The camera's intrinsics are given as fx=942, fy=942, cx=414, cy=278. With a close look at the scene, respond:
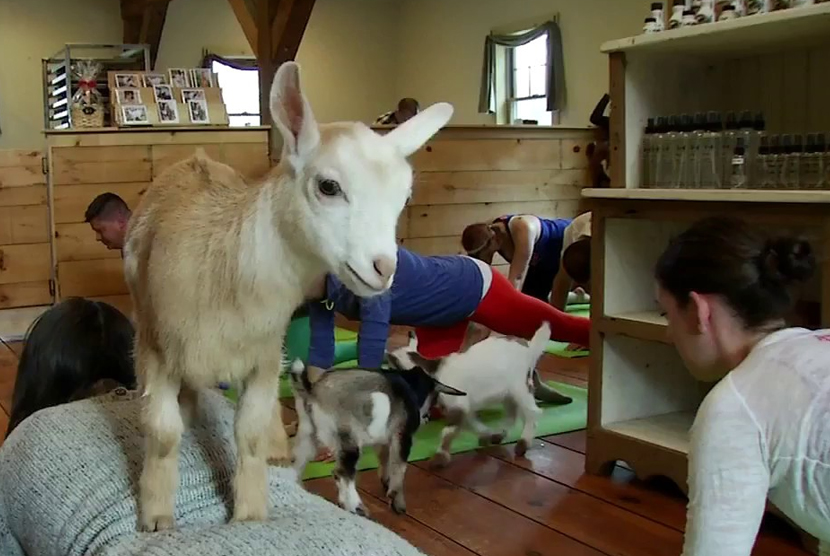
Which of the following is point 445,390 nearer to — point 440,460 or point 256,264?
point 440,460

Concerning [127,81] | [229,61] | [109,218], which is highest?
[229,61]

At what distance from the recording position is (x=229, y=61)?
32.2 ft

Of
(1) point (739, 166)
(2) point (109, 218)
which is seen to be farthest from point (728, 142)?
(2) point (109, 218)

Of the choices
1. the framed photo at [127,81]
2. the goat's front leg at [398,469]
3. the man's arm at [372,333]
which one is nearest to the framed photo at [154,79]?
the framed photo at [127,81]

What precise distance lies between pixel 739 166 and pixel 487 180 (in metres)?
3.21

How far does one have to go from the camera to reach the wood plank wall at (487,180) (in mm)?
5391

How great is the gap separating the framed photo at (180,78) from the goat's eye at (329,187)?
444 centimetres

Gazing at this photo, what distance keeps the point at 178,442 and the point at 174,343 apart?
150 millimetres

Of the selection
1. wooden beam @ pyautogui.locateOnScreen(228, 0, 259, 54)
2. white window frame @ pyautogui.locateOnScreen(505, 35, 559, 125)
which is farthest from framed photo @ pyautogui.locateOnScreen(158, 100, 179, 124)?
white window frame @ pyautogui.locateOnScreen(505, 35, 559, 125)

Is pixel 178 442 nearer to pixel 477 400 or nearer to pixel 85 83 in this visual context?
pixel 477 400

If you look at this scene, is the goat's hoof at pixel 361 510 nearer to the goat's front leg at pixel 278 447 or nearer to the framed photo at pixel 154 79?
the goat's front leg at pixel 278 447

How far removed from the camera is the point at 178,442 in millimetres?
1304

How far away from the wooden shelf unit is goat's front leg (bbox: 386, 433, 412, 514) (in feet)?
2.18

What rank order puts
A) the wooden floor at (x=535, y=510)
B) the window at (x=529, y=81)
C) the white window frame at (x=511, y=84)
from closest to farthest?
the wooden floor at (x=535, y=510), the window at (x=529, y=81), the white window frame at (x=511, y=84)
